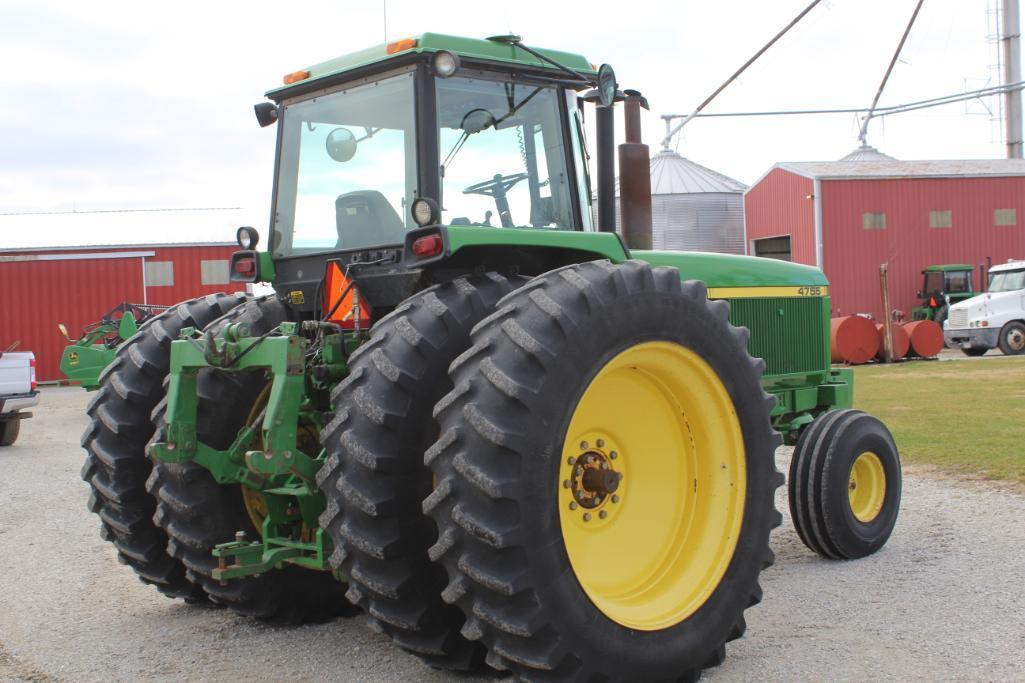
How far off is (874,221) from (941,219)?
212cm

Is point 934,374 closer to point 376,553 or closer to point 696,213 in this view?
point 696,213

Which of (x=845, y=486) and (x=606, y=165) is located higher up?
(x=606, y=165)

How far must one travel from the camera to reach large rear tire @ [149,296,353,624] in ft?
15.4

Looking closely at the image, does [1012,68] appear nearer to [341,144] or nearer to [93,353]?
[93,353]

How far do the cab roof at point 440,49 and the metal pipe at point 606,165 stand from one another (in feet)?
0.75

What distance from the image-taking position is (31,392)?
551 inches

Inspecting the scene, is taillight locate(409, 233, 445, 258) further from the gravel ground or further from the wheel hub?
the gravel ground

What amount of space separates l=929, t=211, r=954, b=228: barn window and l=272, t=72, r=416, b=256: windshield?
28213mm

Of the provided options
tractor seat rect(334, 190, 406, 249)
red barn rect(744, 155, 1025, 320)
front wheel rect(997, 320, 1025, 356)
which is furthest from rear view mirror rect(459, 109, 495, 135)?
red barn rect(744, 155, 1025, 320)

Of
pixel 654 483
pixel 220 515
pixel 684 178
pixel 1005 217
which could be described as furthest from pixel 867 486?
pixel 684 178

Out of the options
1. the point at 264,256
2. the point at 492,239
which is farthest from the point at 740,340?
the point at 264,256

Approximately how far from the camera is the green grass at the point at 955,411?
9469 millimetres

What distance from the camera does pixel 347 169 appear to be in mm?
4789

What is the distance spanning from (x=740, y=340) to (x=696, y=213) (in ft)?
98.7
